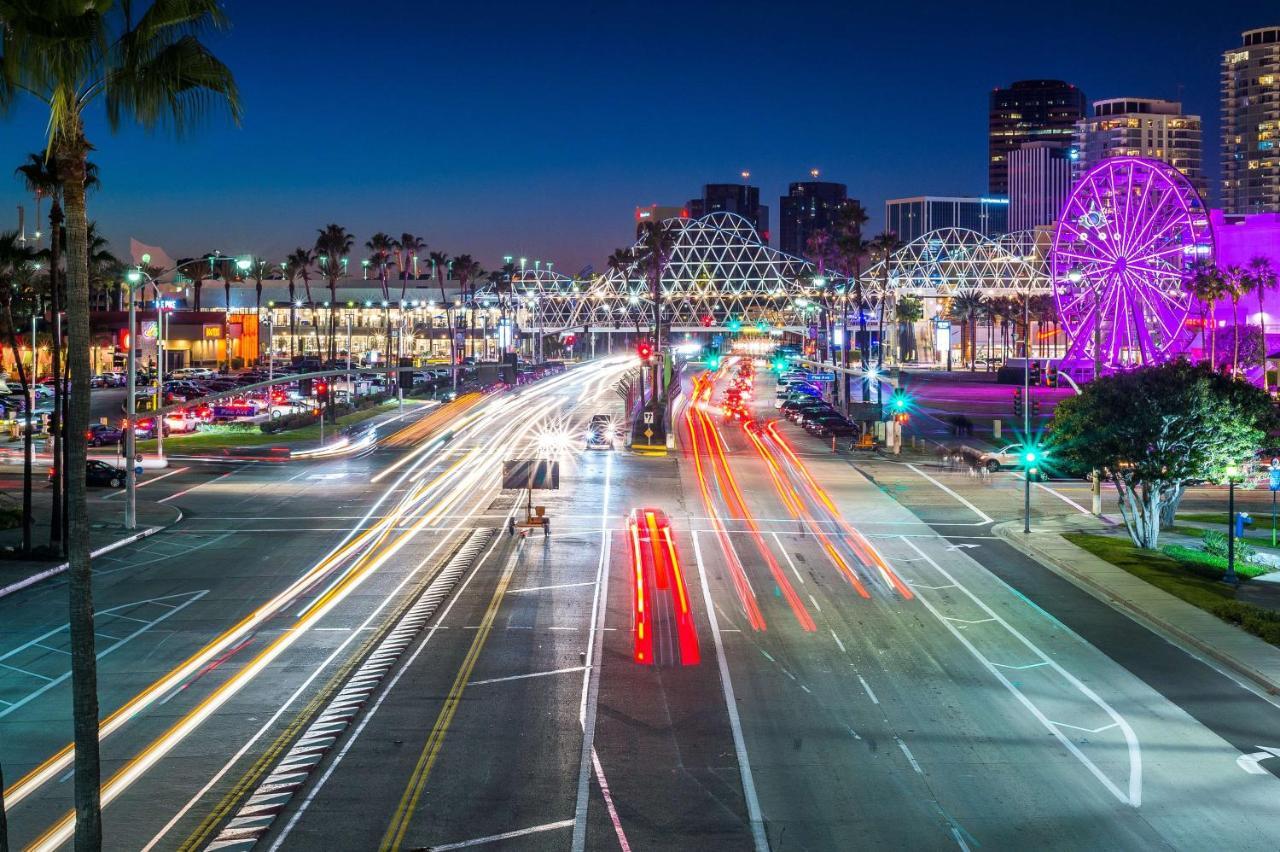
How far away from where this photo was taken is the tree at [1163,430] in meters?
38.0

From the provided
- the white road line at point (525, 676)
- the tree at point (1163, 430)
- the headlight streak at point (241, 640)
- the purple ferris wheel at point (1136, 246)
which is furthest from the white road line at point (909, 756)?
Result: the purple ferris wheel at point (1136, 246)

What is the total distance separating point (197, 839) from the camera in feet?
53.2

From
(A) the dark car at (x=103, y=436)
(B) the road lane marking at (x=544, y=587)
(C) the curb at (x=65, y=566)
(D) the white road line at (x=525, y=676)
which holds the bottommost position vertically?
(D) the white road line at (x=525, y=676)

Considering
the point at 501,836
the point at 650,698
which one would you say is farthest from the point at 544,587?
the point at 501,836

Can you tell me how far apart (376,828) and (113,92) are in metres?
9.81

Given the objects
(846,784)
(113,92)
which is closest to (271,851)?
(846,784)

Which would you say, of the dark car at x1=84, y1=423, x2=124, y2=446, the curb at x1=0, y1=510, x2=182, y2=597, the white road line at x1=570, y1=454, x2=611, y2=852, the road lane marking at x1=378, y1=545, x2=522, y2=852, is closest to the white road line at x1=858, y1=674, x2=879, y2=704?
the white road line at x1=570, y1=454, x2=611, y2=852

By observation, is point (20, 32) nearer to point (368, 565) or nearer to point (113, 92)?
point (113, 92)

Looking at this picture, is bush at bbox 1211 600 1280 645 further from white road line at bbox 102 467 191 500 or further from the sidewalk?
white road line at bbox 102 467 191 500

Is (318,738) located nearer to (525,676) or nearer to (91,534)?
(525,676)

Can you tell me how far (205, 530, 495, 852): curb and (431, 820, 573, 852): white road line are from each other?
251cm

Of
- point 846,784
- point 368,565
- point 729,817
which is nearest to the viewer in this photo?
point 729,817

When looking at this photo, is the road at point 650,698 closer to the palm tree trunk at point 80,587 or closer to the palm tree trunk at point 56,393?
the palm tree trunk at point 56,393

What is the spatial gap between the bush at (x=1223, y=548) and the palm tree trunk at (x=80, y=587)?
32.2 metres
